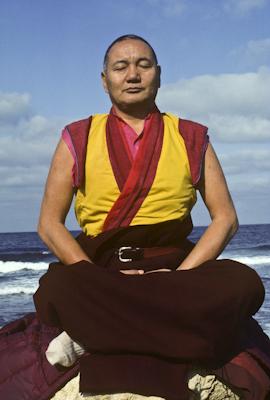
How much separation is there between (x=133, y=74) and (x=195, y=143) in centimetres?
44

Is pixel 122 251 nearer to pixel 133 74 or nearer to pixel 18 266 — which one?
pixel 133 74

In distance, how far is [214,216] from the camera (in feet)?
11.8

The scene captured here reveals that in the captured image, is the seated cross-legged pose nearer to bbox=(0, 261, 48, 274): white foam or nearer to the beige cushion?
the beige cushion

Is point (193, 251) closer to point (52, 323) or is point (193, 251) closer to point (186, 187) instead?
point (186, 187)

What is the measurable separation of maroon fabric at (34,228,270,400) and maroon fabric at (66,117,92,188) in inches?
18.5

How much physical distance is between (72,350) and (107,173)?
0.83 m

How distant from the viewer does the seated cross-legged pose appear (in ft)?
10.5

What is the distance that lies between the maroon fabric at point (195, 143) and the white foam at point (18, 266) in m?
22.6

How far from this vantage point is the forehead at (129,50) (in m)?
3.58

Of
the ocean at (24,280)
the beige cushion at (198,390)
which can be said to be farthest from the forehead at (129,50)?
the ocean at (24,280)

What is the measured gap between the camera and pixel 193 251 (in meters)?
3.43

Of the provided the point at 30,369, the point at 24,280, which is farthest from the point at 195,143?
the point at 24,280

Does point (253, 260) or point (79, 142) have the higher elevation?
point (79, 142)

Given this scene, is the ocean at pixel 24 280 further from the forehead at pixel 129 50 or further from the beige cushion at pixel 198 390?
the forehead at pixel 129 50
